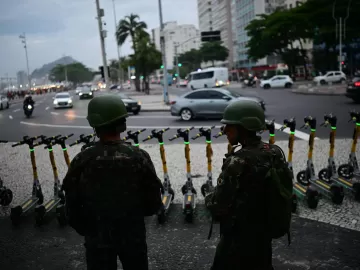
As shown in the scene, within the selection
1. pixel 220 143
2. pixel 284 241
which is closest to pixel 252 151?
pixel 284 241

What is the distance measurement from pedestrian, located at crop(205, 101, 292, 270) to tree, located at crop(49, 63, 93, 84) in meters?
135

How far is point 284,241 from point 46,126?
15.4 metres

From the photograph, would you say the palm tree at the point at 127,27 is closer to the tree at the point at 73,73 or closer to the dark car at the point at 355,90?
the dark car at the point at 355,90

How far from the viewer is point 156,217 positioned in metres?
5.30

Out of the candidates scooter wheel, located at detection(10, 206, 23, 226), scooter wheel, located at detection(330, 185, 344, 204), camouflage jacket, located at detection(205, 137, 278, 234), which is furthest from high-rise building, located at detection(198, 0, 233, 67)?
camouflage jacket, located at detection(205, 137, 278, 234)

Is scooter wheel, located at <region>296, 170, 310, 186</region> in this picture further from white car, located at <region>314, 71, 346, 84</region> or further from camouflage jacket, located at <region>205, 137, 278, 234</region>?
white car, located at <region>314, 71, 346, 84</region>

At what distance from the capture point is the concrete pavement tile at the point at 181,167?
5.18 m

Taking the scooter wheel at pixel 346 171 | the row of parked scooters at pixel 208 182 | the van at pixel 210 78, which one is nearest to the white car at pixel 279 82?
the van at pixel 210 78

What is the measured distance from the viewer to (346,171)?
631cm

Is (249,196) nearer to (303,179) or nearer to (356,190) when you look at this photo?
(356,190)

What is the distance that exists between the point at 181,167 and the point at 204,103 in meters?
8.43

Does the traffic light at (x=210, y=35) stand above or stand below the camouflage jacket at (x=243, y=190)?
above

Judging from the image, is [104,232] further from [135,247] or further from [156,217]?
[156,217]

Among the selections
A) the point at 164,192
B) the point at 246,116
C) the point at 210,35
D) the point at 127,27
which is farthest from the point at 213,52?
the point at 246,116
